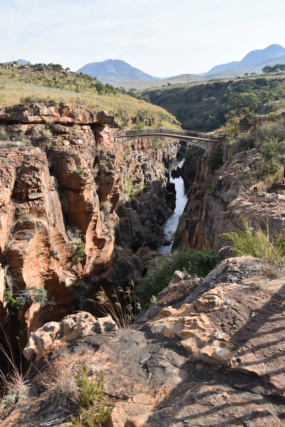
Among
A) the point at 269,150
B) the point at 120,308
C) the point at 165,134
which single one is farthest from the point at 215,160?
the point at 120,308

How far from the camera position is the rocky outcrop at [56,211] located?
35.8 feet

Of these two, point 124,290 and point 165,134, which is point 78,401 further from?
point 165,134

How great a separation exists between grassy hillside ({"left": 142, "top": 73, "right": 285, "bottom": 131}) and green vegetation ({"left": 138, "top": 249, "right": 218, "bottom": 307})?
46.6 meters

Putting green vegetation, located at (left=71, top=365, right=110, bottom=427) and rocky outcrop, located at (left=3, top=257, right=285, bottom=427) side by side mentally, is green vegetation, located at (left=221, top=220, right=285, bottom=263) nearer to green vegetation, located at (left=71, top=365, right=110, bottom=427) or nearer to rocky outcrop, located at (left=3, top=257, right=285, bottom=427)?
rocky outcrop, located at (left=3, top=257, right=285, bottom=427)

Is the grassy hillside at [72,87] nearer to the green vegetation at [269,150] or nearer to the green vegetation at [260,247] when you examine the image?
the green vegetation at [269,150]

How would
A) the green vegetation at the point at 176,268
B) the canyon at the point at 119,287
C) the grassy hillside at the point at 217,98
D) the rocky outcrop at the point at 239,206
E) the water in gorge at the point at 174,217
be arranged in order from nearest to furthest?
the canyon at the point at 119,287, the rocky outcrop at the point at 239,206, the green vegetation at the point at 176,268, the water in gorge at the point at 174,217, the grassy hillside at the point at 217,98

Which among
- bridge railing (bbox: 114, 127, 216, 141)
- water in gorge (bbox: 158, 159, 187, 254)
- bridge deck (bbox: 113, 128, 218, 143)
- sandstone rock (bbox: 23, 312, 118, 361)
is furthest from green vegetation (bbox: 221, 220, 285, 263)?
bridge railing (bbox: 114, 127, 216, 141)

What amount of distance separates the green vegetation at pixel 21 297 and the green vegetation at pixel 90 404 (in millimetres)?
8131

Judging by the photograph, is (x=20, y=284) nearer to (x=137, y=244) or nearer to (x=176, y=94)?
(x=137, y=244)

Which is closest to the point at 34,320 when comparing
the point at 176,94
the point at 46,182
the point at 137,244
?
the point at 46,182

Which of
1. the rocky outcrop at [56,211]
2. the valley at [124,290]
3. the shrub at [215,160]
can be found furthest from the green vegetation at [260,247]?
the shrub at [215,160]

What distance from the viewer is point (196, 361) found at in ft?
11.8

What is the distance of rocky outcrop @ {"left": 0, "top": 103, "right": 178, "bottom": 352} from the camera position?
10.9 metres

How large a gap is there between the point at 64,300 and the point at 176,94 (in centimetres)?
9269
